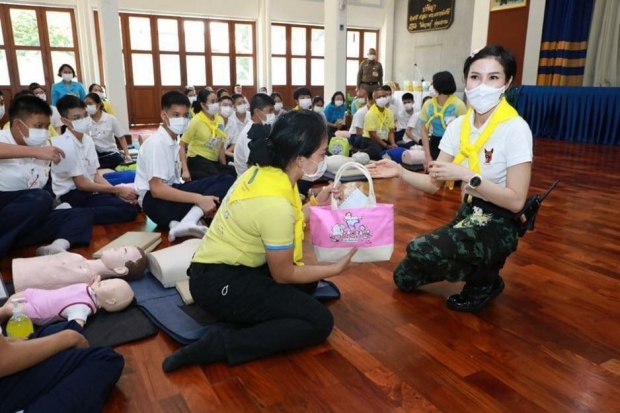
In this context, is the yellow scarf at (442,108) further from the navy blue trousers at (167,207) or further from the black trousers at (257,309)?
the black trousers at (257,309)

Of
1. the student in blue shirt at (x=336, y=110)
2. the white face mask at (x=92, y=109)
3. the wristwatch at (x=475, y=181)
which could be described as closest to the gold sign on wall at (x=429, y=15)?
the student in blue shirt at (x=336, y=110)

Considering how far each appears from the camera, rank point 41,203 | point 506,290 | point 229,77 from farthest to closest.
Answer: point 229,77 < point 41,203 < point 506,290

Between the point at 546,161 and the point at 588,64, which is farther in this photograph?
the point at 588,64

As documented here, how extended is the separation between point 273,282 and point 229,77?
11.6m

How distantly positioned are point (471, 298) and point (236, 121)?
402 centimetres

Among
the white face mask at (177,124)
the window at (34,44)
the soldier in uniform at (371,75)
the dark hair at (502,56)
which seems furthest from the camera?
the soldier in uniform at (371,75)

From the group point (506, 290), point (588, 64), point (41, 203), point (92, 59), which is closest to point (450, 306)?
point (506, 290)

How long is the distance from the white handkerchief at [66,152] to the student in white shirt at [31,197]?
0.18 m

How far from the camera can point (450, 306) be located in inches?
88.6

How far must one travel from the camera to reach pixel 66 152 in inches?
132

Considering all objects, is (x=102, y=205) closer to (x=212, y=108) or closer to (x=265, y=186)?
(x=212, y=108)

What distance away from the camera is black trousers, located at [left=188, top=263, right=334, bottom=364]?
1809mm

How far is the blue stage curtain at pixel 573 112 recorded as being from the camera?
7.60 meters

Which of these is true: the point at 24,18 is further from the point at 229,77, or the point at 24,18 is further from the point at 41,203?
the point at 41,203
